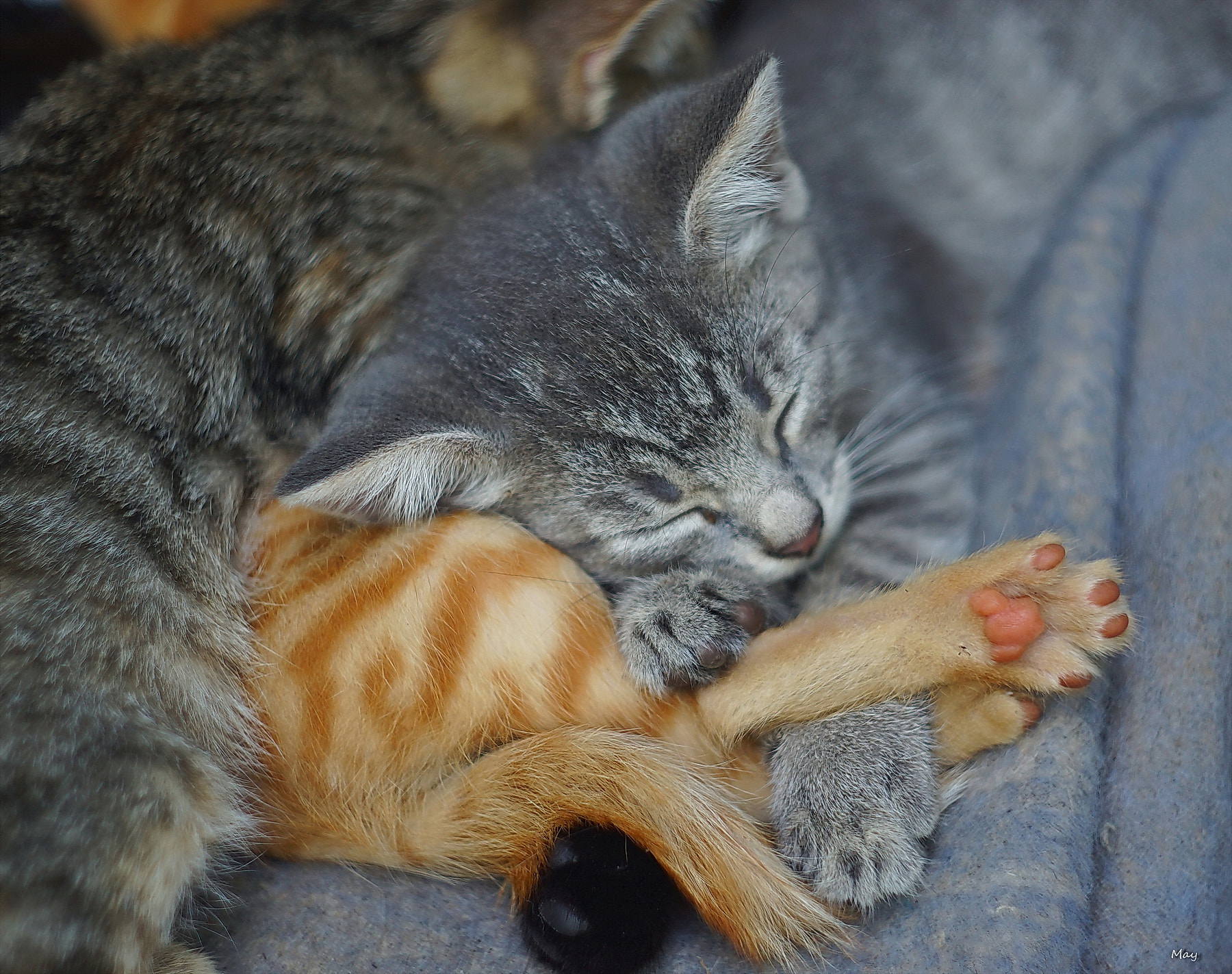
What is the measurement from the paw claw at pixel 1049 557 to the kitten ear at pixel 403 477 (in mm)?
634

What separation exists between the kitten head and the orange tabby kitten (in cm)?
9

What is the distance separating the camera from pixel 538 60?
1435mm

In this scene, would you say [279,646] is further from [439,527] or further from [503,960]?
[503,960]

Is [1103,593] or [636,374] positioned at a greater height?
[636,374]

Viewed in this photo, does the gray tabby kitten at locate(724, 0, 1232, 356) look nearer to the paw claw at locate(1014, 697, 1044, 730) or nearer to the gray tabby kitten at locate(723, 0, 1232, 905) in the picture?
the gray tabby kitten at locate(723, 0, 1232, 905)

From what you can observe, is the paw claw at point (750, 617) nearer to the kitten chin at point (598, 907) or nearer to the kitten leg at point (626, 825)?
the kitten leg at point (626, 825)

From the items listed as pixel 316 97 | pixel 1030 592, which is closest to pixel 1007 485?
pixel 1030 592

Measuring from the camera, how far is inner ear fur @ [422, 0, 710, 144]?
1.38m

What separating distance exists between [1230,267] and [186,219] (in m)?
1.42

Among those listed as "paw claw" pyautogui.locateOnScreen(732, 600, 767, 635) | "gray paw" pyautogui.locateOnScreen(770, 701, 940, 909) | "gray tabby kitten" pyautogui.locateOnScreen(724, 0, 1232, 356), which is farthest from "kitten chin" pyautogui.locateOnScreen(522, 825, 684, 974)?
"gray tabby kitten" pyautogui.locateOnScreen(724, 0, 1232, 356)

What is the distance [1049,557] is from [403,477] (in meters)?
0.73

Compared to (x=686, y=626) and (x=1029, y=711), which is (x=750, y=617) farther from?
(x=1029, y=711)

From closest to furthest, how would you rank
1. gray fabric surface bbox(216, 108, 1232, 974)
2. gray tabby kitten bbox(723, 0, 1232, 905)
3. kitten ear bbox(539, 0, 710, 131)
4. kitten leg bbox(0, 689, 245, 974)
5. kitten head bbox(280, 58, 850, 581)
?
kitten leg bbox(0, 689, 245, 974) < gray fabric surface bbox(216, 108, 1232, 974) < kitten head bbox(280, 58, 850, 581) < kitten ear bbox(539, 0, 710, 131) < gray tabby kitten bbox(723, 0, 1232, 905)

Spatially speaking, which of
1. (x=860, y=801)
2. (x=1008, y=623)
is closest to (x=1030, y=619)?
(x=1008, y=623)
